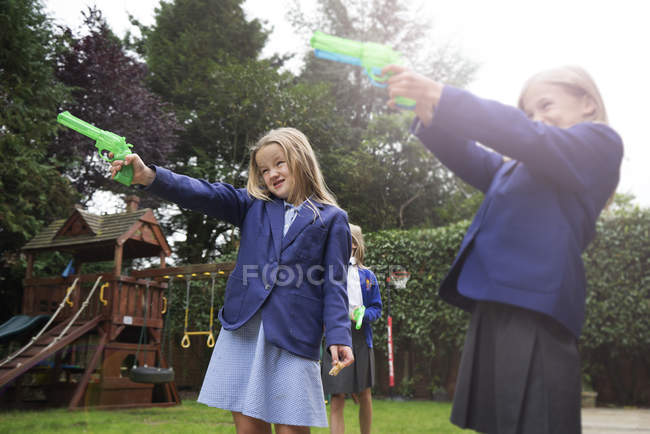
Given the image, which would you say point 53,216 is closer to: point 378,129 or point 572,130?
point 378,129

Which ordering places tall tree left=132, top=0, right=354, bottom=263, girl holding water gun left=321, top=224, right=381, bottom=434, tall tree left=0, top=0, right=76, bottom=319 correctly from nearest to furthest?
girl holding water gun left=321, top=224, right=381, bottom=434 → tall tree left=132, top=0, right=354, bottom=263 → tall tree left=0, top=0, right=76, bottom=319

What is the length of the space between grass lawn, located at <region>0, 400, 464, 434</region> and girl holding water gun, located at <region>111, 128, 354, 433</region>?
2.81 metres

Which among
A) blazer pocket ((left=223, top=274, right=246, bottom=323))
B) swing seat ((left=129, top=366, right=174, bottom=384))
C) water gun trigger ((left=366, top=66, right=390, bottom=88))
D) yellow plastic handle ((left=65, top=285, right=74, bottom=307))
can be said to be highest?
water gun trigger ((left=366, top=66, right=390, bottom=88))

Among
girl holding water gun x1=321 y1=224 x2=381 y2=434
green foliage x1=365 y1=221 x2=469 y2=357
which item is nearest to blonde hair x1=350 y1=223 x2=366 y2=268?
girl holding water gun x1=321 y1=224 x2=381 y2=434

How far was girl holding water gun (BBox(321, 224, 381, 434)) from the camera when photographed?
3316 millimetres

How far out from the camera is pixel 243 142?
21.9ft

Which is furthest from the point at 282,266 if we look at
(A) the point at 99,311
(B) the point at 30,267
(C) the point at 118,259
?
(B) the point at 30,267

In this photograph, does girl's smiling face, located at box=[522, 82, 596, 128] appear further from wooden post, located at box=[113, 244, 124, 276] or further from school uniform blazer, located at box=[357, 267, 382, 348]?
wooden post, located at box=[113, 244, 124, 276]

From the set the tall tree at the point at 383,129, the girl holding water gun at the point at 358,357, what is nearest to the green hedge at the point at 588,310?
the tall tree at the point at 383,129

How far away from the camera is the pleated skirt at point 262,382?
5.16 ft

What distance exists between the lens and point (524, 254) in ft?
3.34

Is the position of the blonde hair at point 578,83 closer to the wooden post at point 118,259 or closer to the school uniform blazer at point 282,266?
the school uniform blazer at point 282,266

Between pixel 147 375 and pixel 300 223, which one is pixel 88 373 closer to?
pixel 147 375

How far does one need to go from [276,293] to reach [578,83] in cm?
99
